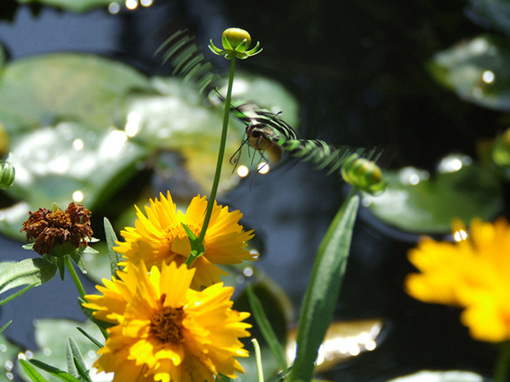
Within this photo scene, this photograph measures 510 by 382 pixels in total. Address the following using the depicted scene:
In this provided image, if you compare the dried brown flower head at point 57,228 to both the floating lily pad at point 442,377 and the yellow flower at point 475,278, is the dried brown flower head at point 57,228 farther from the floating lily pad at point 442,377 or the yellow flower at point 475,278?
the floating lily pad at point 442,377

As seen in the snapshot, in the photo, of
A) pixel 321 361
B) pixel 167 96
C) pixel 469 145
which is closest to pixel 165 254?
pixel 321 361

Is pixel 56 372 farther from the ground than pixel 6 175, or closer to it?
closer to it

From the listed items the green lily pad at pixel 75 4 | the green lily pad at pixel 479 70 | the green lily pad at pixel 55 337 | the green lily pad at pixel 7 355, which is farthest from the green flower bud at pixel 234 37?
the green lily pad at pixel 75 4

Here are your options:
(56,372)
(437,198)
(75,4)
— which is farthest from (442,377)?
(75,4)

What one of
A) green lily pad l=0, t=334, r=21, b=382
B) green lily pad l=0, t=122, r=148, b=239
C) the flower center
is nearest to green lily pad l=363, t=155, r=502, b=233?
green lily pad l=0, t=122, r=148, b=239

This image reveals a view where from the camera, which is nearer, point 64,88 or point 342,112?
point 64,88

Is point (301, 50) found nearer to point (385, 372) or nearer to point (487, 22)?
point (487, 22)

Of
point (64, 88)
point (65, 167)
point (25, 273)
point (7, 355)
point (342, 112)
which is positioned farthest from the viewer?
point (342, 112)

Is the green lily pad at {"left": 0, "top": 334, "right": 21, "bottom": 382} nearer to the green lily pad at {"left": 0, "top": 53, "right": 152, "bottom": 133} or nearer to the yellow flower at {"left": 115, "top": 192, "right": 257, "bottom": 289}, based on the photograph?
the green lily pad at {"left": 0, "top": 53, "right": 152, "bottom": 133}

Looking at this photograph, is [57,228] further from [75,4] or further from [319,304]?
[75,4]
